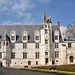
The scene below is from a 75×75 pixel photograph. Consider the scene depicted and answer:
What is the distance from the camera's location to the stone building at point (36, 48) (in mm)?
57000

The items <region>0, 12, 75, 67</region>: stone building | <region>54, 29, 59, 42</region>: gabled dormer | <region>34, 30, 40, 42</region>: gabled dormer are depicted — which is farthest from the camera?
<region>34, 30, 40, 42</region>: gabled dormer

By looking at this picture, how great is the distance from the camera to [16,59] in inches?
2314

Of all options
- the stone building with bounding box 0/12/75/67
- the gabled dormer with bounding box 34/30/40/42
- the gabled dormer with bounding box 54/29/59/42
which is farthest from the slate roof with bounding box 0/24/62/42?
the gabled dormer with bounding box 54/29/59/42

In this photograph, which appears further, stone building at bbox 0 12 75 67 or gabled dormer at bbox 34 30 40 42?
gabled dormer at bbox 34 30 40 42

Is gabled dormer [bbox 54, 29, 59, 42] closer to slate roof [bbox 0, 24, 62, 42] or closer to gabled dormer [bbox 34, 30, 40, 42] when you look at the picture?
slate roof [bbox 0, 24, 62, 42]

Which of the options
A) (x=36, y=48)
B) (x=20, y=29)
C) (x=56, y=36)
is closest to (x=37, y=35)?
(x=36, y=48)

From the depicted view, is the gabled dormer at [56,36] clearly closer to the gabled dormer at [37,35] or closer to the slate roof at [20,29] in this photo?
the slate roof at [20,29]

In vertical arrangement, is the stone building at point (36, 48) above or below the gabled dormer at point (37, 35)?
below

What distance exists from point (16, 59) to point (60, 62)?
51.4ft

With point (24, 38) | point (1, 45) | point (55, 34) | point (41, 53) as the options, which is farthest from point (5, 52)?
point (55, 34)

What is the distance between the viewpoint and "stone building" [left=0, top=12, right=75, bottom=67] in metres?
57.0

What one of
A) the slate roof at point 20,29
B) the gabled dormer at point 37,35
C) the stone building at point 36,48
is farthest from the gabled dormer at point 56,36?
the gabled dormer at point 37,35

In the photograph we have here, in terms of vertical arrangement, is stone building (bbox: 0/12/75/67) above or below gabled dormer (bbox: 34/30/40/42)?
below

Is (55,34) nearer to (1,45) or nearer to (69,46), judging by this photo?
(69,46)
